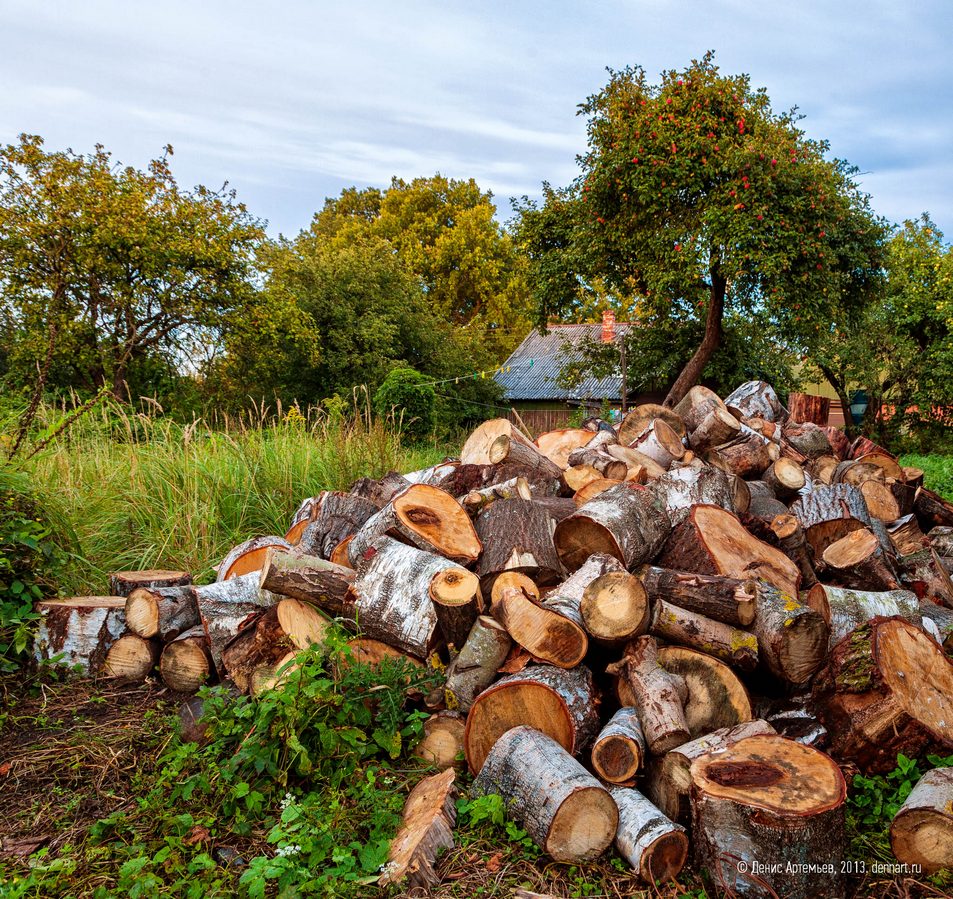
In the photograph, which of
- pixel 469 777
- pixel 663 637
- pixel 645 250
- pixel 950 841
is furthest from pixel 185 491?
pixel 645 250

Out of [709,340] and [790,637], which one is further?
[709,340]

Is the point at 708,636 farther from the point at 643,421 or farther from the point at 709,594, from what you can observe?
the point at 643,421

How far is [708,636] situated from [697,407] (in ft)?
10.2

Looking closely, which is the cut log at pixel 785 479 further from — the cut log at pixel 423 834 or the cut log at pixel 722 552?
the cut log at pixel 423 834

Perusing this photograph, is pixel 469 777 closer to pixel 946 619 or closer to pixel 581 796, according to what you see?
pixel 581 796

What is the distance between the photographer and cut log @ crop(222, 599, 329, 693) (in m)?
3.17

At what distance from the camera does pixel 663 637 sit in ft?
9.25

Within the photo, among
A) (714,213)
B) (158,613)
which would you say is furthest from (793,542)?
(714,213)

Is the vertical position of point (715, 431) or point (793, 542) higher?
point (715, 431)

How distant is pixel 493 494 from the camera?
410cm

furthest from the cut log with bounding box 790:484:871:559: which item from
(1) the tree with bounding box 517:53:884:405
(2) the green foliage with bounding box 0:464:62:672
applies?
(1) the tree with bounding box 517:53:884:405

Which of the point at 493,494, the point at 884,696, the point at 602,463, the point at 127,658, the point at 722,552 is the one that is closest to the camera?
the point at 884,696

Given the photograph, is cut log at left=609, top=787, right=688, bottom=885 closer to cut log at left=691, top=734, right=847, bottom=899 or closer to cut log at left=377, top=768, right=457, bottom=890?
cut log at left=691, top=734, right=847, bottom=899

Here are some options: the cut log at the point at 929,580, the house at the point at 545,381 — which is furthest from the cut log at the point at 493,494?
the house at the point at 545,381
